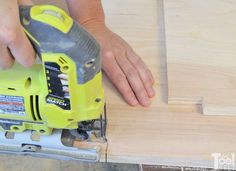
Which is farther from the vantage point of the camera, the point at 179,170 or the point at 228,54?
the point at 179,170

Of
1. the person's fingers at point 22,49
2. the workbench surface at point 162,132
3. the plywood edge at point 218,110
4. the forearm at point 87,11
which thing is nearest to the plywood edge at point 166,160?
the workbench surface at point 162,132

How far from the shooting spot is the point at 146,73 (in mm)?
1102

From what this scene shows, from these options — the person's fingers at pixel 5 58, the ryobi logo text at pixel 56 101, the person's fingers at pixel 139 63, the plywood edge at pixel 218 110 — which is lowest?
the plywood edge at pixel 218 110

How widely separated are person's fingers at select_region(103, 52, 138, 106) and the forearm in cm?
13

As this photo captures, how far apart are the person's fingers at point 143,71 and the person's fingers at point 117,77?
0.04 metres

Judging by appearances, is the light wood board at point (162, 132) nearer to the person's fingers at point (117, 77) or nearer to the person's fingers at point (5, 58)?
the person's fingers at point (117, 77)

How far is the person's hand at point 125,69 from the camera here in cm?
107

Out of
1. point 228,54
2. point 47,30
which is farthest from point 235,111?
point 47,30

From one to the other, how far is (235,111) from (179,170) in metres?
0.36

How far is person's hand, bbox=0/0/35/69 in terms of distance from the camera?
808mm

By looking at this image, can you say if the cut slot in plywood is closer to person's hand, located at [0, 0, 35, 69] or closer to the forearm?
the forearm

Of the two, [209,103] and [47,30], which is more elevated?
[47,30]

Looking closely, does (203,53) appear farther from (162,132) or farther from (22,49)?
(22,49)

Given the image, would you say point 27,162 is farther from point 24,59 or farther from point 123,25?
point 24,59
